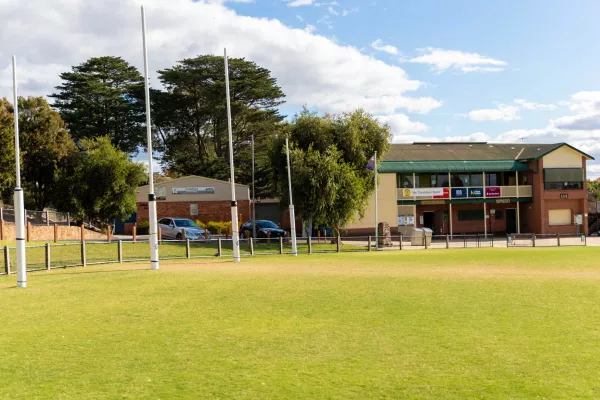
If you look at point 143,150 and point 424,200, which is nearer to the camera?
point 424,200

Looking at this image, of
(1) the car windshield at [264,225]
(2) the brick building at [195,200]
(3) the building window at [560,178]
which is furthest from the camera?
(3) the building window at [560,178]

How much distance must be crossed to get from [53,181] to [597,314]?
4595 cm

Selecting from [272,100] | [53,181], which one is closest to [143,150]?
[272,100]

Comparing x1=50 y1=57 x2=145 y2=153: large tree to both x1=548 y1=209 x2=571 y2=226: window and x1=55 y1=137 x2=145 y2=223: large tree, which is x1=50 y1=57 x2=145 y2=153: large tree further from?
x1=548 y1=209 x2=571 y2=226: window

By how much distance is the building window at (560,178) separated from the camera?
57.2 metres

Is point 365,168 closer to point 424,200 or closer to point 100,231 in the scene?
point 424,200

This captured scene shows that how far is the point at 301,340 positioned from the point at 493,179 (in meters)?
53.8

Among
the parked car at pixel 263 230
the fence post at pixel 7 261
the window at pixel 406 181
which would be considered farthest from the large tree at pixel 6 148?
the window at pixel 406 181

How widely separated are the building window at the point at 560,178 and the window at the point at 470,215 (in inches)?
260

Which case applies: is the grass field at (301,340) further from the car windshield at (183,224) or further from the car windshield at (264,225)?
the car windshield at (264,225)

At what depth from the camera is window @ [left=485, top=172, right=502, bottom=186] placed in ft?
195

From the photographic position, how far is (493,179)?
2351 inches

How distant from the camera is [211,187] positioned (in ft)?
185

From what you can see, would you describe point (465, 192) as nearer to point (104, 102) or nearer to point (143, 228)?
point (143, 228)
